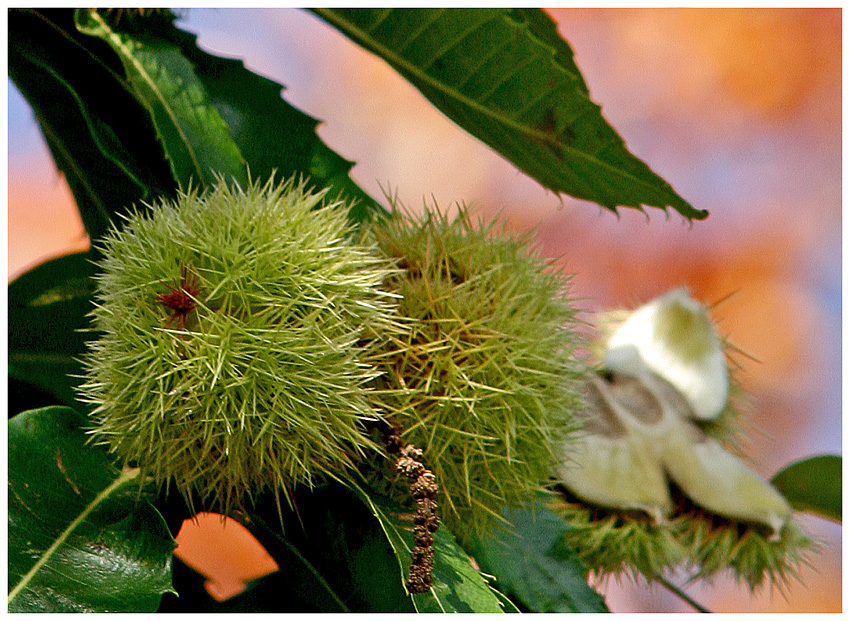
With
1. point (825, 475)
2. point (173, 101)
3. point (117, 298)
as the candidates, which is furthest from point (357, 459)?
point (825, 475)

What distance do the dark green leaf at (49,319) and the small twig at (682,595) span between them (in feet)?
1.70

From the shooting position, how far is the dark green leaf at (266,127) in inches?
20.1

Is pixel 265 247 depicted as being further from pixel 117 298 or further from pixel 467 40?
pixel 467 40

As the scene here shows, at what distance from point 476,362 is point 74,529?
0.23 metres

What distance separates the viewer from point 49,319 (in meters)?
0.64

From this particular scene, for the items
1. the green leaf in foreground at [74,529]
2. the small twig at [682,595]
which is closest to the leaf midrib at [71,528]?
the green leaf in foreground at [74,529]

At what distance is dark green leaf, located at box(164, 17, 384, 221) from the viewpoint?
509 mm

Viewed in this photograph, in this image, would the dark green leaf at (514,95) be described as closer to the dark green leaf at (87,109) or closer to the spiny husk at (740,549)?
the dark green leaf at (87,109)

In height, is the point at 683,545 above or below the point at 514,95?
below

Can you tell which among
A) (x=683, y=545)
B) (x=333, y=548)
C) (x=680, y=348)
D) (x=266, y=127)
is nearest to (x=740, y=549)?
(x=683, y=545)

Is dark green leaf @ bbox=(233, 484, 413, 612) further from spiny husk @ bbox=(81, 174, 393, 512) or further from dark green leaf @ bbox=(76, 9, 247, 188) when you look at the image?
dark green leaf @ bbox=(76, 9, 247, 188)

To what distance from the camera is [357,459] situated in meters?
0.39

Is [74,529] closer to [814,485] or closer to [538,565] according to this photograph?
[538,565]

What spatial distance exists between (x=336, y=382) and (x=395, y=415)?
0.04m
